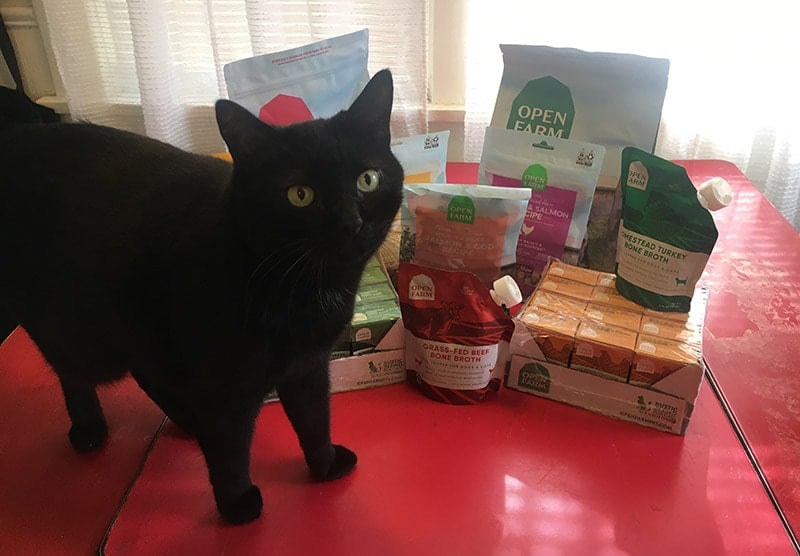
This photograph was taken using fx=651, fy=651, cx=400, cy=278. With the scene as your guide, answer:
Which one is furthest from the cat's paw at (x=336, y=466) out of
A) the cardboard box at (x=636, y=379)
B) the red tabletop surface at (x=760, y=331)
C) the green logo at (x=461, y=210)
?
the red tabletop surface at (x=760, y=331)

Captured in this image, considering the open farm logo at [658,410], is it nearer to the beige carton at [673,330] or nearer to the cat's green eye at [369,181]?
the beige carton at [673,330]

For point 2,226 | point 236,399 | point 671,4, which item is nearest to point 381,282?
point 236,399

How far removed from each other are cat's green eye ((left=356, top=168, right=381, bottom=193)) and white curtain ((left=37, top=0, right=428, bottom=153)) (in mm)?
646

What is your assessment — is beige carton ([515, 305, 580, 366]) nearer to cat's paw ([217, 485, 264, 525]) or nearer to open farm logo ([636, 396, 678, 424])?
open farm logo ([636, 396, 678, 424])

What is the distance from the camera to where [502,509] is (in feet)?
2.22

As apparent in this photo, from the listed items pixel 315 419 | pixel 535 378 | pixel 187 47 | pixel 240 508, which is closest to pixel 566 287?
pixel 535 378

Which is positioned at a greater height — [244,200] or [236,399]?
[244,200]

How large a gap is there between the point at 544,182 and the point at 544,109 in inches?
4.4

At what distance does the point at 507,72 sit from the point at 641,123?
203mm

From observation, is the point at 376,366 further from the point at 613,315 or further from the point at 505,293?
the point at 613,315

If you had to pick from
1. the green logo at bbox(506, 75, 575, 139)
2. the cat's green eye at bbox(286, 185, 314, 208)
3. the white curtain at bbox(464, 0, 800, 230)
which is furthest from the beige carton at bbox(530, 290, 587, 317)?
the white curtain at bbox(464, 0, 800, 230)

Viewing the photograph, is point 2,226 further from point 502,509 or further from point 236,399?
point 502,509

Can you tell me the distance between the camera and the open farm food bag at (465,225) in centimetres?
86

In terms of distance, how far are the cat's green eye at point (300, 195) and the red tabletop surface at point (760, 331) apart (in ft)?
1.86
